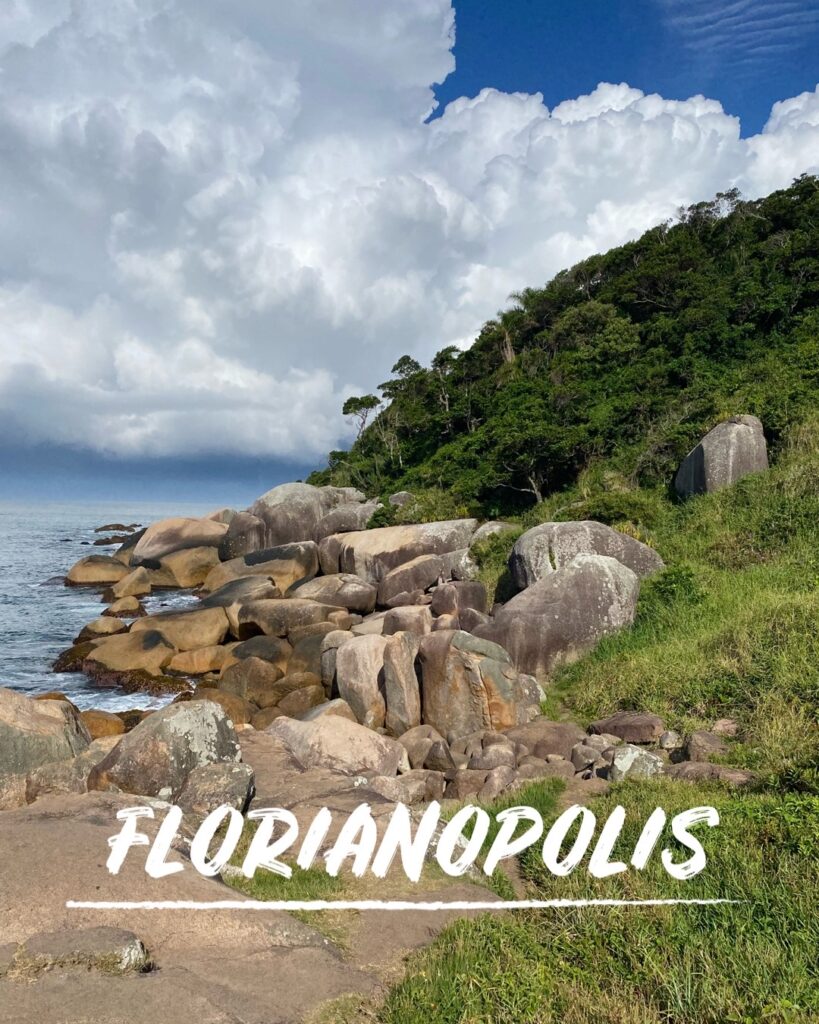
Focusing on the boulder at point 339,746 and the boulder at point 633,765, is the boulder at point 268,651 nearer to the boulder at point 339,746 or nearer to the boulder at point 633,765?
the boulder at point 339,746

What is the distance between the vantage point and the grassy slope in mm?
3887

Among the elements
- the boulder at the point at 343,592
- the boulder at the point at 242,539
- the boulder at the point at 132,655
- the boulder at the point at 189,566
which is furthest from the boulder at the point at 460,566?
the boulder at the point at 189,566

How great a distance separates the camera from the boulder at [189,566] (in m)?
31.0

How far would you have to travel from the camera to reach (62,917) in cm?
455

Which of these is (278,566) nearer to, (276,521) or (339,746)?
(276,521)

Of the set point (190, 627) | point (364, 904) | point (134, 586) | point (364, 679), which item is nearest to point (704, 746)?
point (364, 904)

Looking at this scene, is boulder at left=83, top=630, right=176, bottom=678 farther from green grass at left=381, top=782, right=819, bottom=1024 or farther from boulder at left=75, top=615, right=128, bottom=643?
green grass at left=381, top=782, right=819, bottom=1024

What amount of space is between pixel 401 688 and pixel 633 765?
5.24 metres

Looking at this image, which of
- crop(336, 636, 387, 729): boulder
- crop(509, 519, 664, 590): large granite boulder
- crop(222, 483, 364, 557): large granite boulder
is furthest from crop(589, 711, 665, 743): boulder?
crop(222, 483, 364, 557): large granite boulder

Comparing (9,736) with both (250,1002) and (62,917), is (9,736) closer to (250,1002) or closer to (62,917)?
(62,917)

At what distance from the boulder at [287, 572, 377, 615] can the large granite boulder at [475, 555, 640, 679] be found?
807 cm

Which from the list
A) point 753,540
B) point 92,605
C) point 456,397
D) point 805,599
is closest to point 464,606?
point 753,540

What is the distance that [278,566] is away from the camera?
26.8 metres

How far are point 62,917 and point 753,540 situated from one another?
15.7 metres
